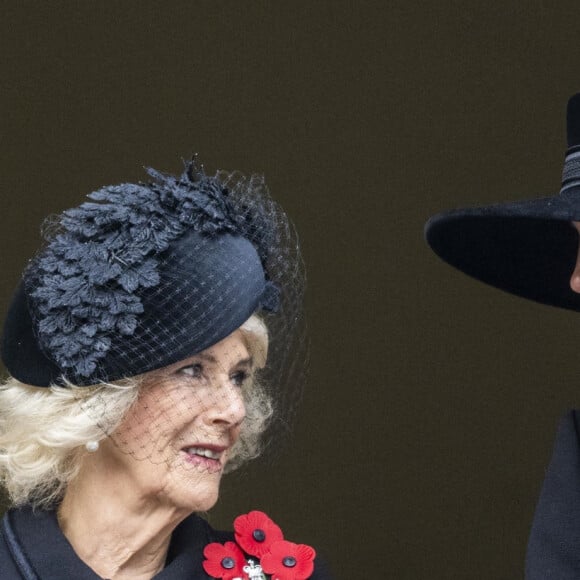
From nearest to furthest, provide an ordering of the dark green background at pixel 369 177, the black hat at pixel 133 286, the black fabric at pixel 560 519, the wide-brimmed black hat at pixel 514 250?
the black fabric at pixel 560 519 → the black hat at pixel 133 286 → the wide-brimmed black hat at pixel 514 250 → the dark green background at pixel 369 177

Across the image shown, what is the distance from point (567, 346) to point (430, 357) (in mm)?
389

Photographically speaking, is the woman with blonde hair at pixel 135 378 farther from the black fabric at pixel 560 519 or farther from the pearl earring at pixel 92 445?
the black fabric at pixel 560 519

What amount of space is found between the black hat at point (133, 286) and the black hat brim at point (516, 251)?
1.22ft

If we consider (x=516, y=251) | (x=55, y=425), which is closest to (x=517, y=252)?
(x=516, y=251)

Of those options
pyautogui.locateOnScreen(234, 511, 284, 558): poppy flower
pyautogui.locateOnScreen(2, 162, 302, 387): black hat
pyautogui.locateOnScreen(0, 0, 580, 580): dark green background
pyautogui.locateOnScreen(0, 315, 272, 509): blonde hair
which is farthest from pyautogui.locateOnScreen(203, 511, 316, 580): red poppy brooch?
pyautogui.locateOnScreen(0, 0, 580, 580): dark green background

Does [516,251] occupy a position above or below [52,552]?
above

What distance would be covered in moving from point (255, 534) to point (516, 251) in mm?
745

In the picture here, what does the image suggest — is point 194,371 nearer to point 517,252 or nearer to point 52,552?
point 52,552

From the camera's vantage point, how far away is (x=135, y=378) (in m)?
2.29

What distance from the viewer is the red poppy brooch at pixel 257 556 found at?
2439mm

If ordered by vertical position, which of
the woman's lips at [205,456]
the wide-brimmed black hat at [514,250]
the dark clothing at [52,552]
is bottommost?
the dark clothing at [52,552]

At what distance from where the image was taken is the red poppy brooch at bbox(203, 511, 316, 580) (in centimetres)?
244

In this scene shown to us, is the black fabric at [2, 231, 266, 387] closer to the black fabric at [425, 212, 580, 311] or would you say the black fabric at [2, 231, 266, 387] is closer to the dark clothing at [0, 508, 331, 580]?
the dark clothing at [0, 508, 331, 580]

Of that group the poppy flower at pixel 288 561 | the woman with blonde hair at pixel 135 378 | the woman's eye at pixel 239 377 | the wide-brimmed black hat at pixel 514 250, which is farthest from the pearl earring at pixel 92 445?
the wide-brimmed black hat at pixel 514 250
